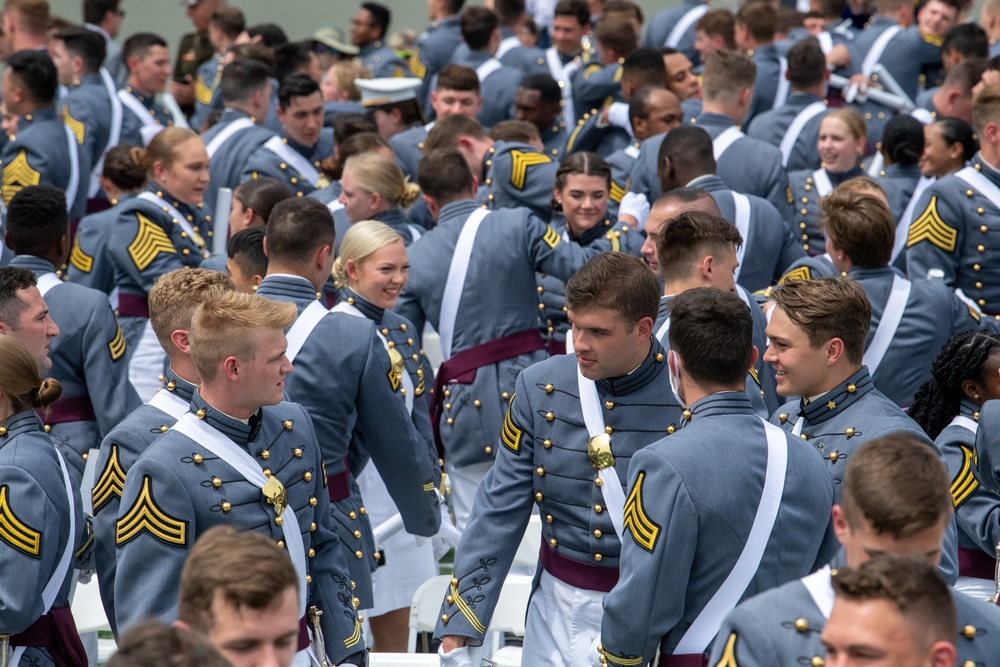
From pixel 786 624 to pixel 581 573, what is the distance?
120 cm

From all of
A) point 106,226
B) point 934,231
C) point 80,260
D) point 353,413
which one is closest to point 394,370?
point 353,413

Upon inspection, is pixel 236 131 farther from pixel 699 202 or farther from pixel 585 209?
pixel 699 202

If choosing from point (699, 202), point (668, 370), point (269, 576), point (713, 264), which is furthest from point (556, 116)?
point (269, 576)

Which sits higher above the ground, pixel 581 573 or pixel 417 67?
pixel 581 573

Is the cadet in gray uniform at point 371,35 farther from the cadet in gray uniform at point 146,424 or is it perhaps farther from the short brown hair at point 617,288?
the short brown hair at point 617,288

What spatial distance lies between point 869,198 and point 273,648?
10.2 ft

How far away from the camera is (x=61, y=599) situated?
379cm

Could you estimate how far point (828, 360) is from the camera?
371 centimetres

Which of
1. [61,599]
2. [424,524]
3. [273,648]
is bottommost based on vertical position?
[424,524]

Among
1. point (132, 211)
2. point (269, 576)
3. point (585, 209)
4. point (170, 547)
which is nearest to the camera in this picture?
point (269, 576)

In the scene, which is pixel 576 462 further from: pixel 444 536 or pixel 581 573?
pixel 444 536

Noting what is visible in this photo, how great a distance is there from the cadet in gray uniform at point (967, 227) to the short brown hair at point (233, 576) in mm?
4006

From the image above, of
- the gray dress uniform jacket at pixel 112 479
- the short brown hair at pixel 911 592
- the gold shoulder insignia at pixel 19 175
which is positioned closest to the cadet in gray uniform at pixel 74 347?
the gray dress uniform jacket at pixel 112 479

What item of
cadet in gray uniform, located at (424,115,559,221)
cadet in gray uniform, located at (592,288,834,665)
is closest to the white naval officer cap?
cadet in gray uniform, located at (424,115,559,221)
